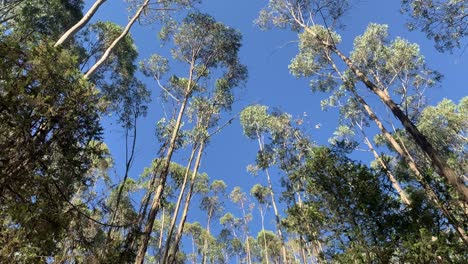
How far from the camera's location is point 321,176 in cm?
736

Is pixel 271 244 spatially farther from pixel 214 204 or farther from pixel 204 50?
pixel 204 50

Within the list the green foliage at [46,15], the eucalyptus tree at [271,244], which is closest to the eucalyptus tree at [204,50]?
the green foliage at [46,15]

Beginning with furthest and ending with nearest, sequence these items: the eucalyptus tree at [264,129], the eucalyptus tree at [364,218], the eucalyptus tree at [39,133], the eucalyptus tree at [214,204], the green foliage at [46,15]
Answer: the eucalyptus tree at [214,204]
the eucalyptus tree at [264,129]
the green foliage at [46,15]
the eucalyptus tree at [364,218]
the eucalyptus tree at [39,133]

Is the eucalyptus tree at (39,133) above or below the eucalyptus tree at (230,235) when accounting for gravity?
below

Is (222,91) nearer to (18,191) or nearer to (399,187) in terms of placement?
(399,187)

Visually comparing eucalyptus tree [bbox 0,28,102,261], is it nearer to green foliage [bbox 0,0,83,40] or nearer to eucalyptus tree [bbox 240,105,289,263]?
green foliage [bbox 0,0,83,40]

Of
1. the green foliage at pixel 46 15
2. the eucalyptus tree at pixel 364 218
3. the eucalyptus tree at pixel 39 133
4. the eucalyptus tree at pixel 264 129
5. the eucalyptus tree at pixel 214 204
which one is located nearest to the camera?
the eucalyptus tree at pixel 39 133

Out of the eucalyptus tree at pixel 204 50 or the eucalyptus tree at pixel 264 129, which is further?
the eucalyptus tree at pixel 264 129

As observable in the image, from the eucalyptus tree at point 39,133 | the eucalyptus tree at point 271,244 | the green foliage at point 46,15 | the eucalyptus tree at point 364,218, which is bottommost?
the eucalyptus tree at point 39,133

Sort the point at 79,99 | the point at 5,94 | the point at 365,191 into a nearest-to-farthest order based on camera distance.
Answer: the point at 5,94, the point at 79,99, the point at 365,191

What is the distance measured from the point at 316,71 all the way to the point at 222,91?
4.52 m

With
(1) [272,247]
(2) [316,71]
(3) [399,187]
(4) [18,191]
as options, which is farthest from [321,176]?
(1) [272,247]

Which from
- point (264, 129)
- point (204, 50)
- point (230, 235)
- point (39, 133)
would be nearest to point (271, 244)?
point (230, 235)

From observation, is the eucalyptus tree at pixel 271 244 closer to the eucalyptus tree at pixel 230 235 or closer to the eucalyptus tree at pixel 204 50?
the eucalyptus tree at pixel 230 235
